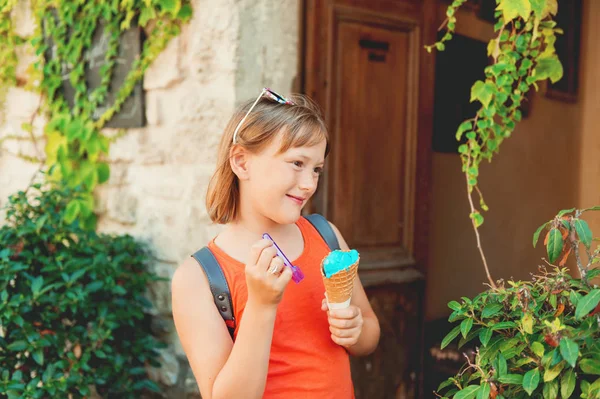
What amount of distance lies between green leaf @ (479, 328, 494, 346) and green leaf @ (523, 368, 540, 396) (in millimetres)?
129

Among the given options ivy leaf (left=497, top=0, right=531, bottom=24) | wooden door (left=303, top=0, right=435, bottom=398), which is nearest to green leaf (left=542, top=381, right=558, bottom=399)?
ivy leaf (left=497, top=0, right=531, bottom=24)

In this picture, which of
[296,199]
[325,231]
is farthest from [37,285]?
[296,199]

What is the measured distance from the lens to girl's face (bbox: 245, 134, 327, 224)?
5.23ft

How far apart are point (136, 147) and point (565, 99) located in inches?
152

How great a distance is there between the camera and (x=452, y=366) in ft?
13.1

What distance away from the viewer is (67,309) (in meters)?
2.82

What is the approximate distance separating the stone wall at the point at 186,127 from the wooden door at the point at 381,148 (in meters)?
0.20

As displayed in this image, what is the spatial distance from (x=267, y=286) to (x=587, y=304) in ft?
2.16

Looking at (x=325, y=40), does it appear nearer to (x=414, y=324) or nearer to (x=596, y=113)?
(x=414, y=324)

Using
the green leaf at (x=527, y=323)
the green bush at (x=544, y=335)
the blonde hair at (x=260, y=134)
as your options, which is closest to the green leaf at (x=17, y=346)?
the blonde hair at (x=260, y=134)

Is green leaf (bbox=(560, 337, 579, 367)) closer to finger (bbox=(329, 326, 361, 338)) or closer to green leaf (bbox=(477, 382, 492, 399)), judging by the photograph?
green leaf (bbox=(477, 382, 492, 399))

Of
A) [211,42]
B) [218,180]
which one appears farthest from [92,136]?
[218,180]

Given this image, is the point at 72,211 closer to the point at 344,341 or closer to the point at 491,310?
the point at 344,341

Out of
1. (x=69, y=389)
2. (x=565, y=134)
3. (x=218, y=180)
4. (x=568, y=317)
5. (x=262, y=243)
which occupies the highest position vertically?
(x=565, y=134)
